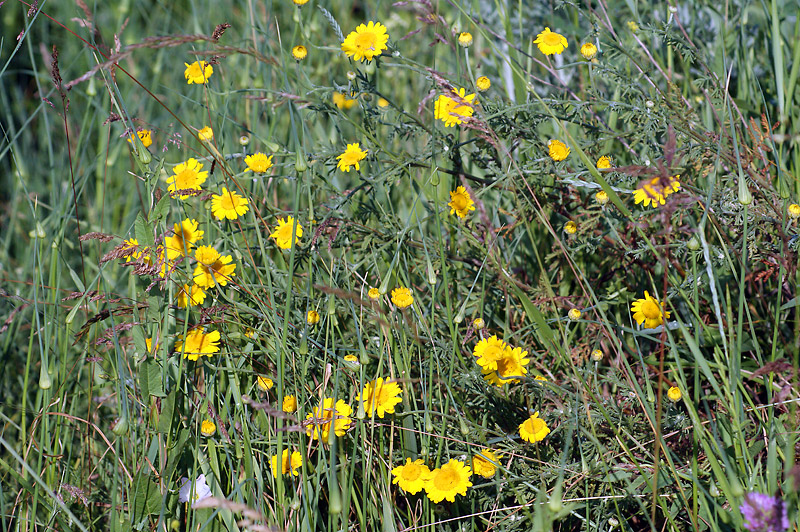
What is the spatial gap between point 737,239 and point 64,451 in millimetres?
1640

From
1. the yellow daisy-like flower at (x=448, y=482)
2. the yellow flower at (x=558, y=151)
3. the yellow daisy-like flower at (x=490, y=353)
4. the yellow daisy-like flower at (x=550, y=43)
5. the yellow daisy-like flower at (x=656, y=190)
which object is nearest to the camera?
the yellow daisy-like flower at (x=656, y=190)

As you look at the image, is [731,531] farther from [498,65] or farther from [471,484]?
[498,65]

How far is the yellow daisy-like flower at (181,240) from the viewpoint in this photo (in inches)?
57.8

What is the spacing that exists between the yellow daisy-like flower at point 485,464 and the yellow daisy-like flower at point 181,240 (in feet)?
2.34

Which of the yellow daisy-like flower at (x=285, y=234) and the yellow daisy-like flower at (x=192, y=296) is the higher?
the yellow daisy-like flower at (x=285, y=234)

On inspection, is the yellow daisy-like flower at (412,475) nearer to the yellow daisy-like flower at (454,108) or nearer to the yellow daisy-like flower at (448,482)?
the yellow daisy-like flower at (448,482)

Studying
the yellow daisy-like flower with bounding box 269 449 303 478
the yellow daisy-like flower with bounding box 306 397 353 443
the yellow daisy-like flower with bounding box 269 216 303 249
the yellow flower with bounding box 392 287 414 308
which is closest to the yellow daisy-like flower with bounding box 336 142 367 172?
the yellow daisy-like flower with bounding box 269 216 303 249

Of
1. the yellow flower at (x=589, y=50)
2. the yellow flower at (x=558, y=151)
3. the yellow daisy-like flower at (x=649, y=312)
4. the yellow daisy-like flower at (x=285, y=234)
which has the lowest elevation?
the yellow daisy-like flower at (x=649, y=312)

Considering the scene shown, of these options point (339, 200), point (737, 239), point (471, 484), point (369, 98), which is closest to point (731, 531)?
point (471, 484)

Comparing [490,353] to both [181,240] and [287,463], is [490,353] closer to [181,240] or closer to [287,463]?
[287,463]

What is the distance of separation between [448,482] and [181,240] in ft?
2.51

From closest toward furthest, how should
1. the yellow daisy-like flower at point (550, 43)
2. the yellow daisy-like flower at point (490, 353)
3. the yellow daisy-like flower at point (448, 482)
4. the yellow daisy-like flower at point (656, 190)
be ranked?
1. the yellow daisy-like flower at point (656, 190)
2. the yellow daisy-like flower at point (448, 482)
3. the yellow daisy-like flower at point (490, 353)
4. the yellow daisy-like flower at point (550, 43)

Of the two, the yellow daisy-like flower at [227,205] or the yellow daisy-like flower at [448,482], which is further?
the yellow daisy-like flower at [227,205]

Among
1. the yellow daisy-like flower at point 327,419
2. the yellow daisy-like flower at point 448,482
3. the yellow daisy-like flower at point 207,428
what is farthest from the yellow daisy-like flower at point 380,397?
the yellow daisy-like flower at point 207,428
